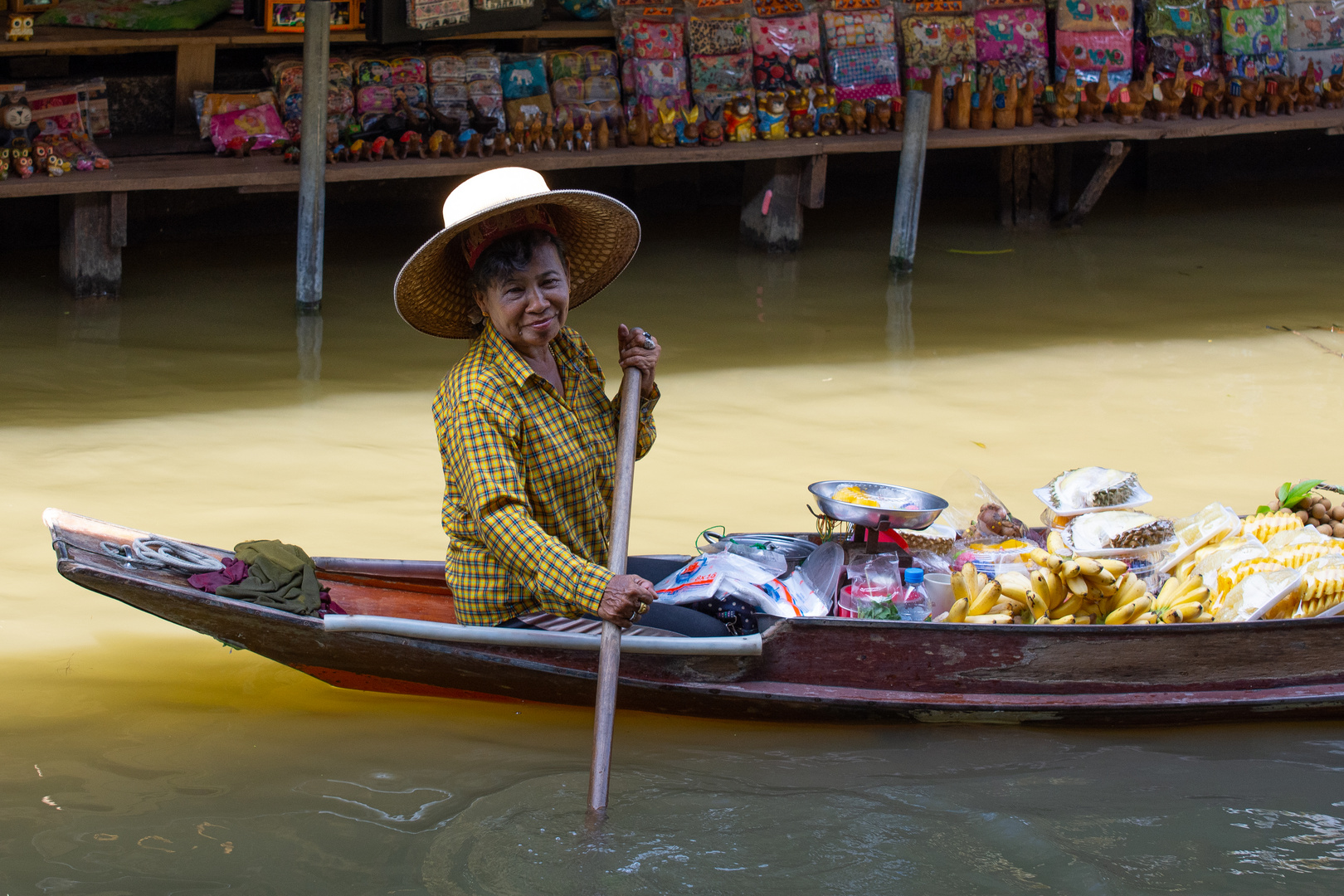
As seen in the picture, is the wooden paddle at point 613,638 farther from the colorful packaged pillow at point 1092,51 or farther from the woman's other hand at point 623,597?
the colorful packaged pillow at point 1092,51

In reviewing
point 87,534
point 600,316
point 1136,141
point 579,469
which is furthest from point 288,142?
point 1136,141

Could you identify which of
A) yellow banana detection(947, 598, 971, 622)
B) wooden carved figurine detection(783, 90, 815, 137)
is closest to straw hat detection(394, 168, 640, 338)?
yellow banana detection(947, 598, 971, 622)

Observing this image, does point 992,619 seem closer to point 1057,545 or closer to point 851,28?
point 1057,545

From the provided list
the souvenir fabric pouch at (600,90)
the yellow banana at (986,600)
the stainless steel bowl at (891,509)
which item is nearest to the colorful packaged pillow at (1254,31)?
the souvenir fabric pouch at (600,90)

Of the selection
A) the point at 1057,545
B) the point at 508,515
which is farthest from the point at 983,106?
the point at 508,515

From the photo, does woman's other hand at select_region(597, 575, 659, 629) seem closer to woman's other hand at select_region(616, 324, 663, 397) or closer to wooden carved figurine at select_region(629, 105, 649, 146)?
woman's other hand at select_region(616, 324, 663, 397)

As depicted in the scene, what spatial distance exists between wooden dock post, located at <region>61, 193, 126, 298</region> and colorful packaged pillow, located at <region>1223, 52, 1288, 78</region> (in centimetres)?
682

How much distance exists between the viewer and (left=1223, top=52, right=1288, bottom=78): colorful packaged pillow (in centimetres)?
898

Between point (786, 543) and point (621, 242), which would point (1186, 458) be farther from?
point (621, 242)

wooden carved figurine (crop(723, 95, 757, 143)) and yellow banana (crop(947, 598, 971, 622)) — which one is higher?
wooden carved figurine (crop(723, 95, 757, 143))

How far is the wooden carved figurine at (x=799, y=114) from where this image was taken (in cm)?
812

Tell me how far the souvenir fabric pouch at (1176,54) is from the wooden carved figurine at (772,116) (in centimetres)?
262

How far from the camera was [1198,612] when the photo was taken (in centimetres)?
361

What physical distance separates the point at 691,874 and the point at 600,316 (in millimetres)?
4698
